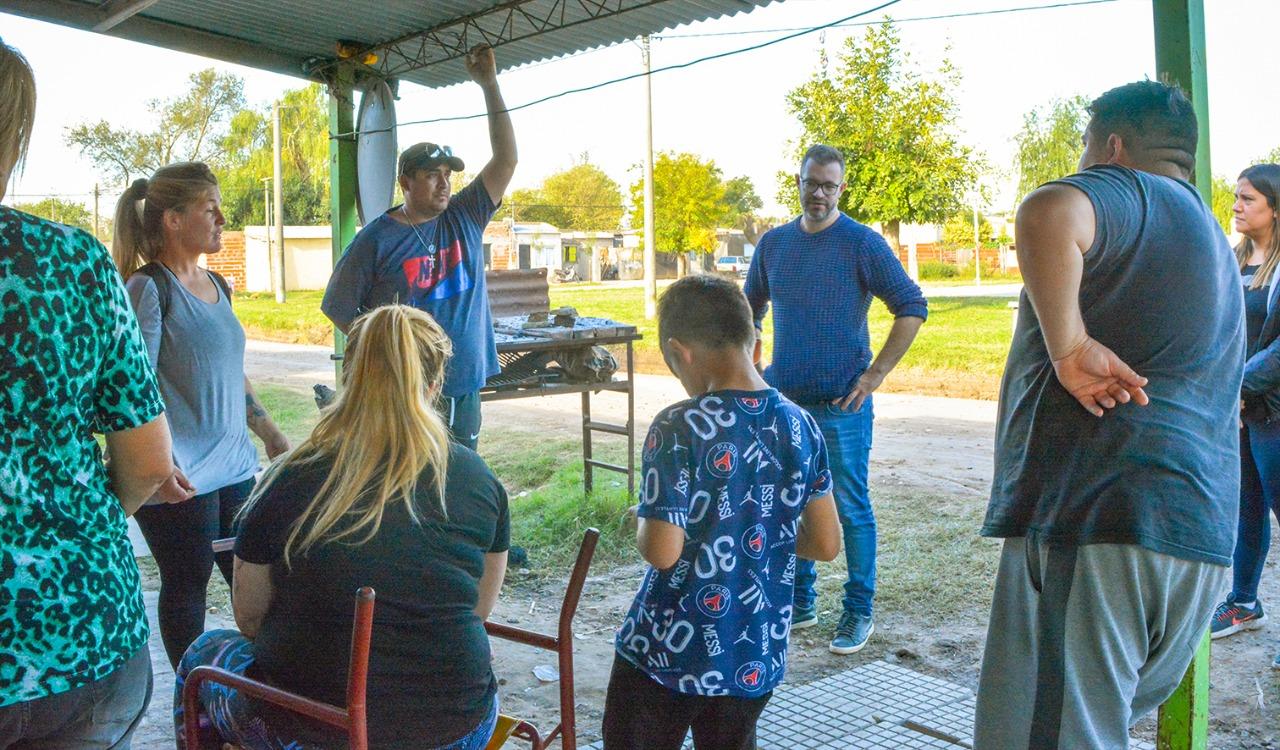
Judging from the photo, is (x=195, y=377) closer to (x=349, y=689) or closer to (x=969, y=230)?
(x=349, y=689)

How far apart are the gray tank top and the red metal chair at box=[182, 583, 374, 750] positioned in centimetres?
139

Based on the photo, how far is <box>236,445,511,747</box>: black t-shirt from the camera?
2160mm

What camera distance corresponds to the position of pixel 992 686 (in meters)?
2.30

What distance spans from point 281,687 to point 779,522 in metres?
1.10

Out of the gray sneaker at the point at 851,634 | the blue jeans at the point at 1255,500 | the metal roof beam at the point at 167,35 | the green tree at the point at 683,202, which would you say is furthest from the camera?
the green tree at the point at 683,202

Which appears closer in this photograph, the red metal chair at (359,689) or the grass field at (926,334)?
the red metal chair at (359,689)

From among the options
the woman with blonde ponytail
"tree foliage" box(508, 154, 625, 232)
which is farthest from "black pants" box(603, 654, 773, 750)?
"tree foliage" box(508, 154, 625, 232)

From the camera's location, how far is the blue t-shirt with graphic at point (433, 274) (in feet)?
15.2

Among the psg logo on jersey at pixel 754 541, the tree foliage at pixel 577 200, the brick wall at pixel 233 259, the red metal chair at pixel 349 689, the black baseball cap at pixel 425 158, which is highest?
the tree foliage at pixel 577 200

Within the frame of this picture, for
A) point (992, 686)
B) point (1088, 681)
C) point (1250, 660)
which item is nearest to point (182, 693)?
point (992, 686)

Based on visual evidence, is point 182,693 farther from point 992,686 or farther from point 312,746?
point 992,686

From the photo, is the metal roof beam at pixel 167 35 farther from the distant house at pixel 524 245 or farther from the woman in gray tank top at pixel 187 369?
the distant house at pixel 524 245

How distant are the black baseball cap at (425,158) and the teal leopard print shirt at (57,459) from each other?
117 inches

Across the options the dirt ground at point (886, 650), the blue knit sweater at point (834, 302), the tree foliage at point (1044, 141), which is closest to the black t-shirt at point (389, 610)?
the dirt ground at point (886, 650)
